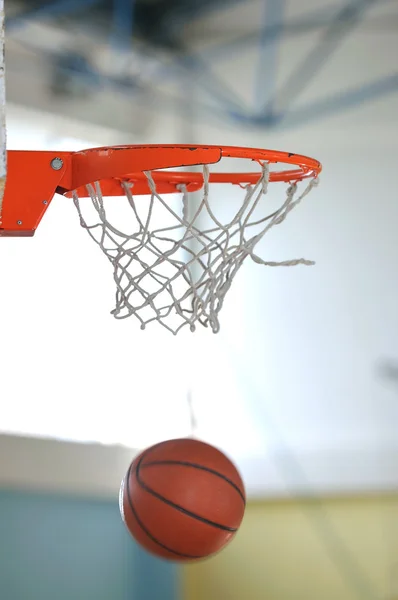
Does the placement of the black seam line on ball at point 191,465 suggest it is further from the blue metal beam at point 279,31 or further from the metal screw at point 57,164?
the blue metal beam at point 279,31

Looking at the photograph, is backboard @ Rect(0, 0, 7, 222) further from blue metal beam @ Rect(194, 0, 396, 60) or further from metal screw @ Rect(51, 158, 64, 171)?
blue metal beam @ Rect(194, 0, 396, 60)

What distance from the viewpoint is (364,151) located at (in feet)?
10.1

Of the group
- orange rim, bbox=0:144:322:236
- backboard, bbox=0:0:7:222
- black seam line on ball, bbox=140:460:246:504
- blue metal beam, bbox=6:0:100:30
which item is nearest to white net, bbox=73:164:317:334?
orange rim, bbox=0:144:322:236

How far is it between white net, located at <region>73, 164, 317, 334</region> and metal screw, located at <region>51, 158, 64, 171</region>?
0.30 ft

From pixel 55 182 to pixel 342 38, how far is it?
189 centimetres

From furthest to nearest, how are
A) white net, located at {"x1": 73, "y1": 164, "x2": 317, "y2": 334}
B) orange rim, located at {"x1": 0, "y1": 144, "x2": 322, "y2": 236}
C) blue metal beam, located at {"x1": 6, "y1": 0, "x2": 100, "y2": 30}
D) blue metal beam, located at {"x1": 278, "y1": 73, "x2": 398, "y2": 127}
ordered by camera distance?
blue metal beam, located at {"x1": 278, "y1": 73, "x2": 398, "y2": 127}
blue metal beam, located at {"x1": 6, "y1": 0, "x2": 100, "y2": 30}
white net, located at {"x1": 73, "y1": 164, "x2": 317, "y2": 334}
orange rim, located at {"x1": 0, "y1": 144, "x2": 322, "y2": 236}

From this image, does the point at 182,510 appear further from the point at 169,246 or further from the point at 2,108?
the point at 169,246

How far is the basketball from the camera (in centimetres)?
175

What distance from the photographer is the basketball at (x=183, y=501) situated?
175 cm

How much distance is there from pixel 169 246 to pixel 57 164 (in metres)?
1.29

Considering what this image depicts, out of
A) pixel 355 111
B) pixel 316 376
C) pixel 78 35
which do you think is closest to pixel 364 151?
pixel 355 111

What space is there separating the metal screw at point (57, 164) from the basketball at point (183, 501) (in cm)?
71

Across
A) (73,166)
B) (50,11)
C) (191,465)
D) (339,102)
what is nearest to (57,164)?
(73,166)

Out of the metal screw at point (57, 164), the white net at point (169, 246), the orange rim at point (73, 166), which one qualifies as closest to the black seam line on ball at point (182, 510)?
the white net at point (169, 246)
